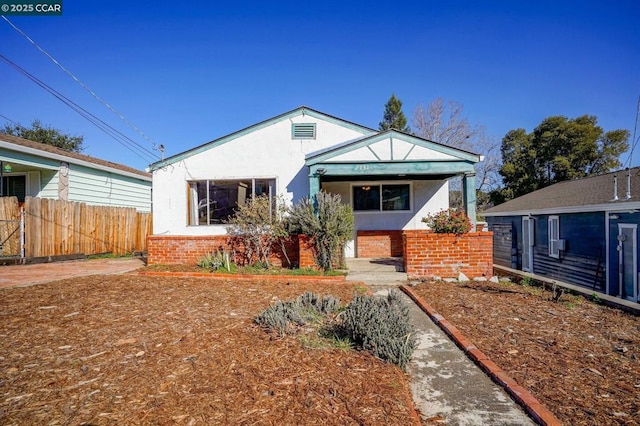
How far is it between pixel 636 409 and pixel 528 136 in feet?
88.2

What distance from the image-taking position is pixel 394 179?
34.5 ft

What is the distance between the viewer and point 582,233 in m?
10.4

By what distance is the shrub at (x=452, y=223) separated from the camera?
752cm

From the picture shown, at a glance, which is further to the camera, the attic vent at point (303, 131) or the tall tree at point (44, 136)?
the tall tree at point (44, 136)

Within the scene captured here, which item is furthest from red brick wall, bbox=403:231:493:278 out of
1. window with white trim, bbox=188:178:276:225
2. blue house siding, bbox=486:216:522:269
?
blue house siding, bbox=486:216:522:269

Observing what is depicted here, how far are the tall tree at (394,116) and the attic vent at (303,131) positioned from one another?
21240 mm

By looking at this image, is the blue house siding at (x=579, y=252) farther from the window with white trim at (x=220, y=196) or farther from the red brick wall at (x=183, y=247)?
the red brick wall at (x=183, y=247)

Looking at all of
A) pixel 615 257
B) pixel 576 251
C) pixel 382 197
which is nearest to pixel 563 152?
pixel 576 251

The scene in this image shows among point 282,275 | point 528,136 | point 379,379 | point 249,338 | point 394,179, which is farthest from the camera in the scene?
point 528,136

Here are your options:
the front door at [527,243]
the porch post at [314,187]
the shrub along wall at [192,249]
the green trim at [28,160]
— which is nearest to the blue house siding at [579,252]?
the front door at [527,243]

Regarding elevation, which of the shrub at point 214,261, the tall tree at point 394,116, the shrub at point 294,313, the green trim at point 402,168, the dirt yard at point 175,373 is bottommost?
the dirt yard at point 175,373

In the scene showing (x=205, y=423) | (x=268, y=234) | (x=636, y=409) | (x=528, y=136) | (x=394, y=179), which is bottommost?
(x=636, y=409)

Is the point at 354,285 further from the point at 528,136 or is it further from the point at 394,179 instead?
the point at 528,136

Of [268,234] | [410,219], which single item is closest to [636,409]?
[268,234]
